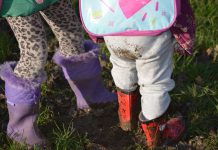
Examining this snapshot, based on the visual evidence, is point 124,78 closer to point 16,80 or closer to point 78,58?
point 78,58

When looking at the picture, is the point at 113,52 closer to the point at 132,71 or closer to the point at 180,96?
the point at 132,71

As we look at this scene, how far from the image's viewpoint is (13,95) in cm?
264

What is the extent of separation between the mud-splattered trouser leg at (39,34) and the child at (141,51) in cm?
33

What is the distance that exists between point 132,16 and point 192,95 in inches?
47.4

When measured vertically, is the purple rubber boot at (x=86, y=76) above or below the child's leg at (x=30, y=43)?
below

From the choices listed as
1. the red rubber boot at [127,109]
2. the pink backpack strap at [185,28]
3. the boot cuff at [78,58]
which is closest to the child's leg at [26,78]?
the boot cuff at [78,58]

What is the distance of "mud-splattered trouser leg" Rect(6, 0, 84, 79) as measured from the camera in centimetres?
245

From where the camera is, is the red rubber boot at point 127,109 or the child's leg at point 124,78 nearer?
the child's leg at point 124,78

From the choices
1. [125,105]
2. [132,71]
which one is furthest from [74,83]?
[132,71]

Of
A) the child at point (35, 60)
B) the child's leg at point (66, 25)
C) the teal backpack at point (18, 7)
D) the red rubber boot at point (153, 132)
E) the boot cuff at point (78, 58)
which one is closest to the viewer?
the teal backpack at point (18, 7)

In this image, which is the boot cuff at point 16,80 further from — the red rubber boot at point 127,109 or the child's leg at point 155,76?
the child's leg at point 155,76

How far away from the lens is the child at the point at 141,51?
6.97ft

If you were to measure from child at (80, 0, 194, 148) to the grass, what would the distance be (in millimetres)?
426

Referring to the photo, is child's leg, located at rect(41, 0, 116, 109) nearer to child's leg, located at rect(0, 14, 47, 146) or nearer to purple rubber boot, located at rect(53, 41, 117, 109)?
purple rubber boot, located at rect(53, 41, 117, 109)
